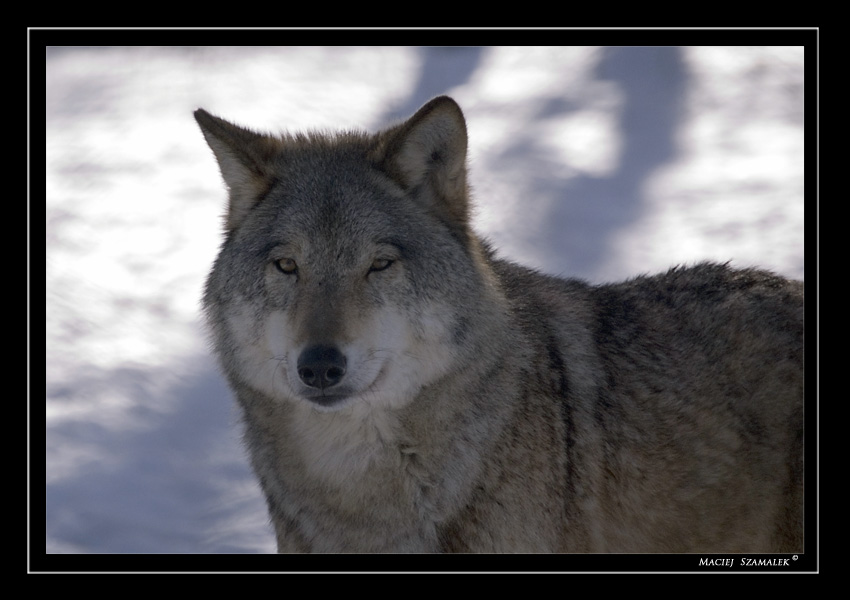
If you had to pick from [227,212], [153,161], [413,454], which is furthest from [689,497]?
[153,161]

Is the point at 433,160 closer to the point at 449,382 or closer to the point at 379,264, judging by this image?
the point at 379,264

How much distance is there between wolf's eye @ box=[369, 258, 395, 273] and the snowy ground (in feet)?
8.32

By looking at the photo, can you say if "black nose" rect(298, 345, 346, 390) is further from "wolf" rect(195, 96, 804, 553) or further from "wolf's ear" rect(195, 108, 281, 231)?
"wolf's ear" rect(195, 108, 281, 231)

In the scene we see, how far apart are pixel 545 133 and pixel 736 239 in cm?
226

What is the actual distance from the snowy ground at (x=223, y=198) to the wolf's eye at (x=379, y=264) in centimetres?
254

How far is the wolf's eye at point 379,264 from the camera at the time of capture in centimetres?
420

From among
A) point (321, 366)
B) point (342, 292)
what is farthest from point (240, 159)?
point (321, 366)

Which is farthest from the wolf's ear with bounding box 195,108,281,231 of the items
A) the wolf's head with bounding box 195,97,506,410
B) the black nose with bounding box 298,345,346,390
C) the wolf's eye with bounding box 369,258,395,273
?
the black nose with bounding box 298,345,346,390

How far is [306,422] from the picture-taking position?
4.38 metres

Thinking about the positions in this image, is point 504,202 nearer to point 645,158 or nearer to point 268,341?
point 645,158

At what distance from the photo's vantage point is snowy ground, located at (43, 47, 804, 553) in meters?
6.44
